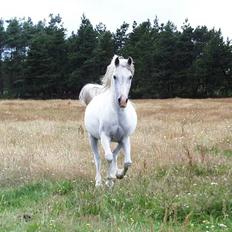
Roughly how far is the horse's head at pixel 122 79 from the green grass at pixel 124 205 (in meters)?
1.45

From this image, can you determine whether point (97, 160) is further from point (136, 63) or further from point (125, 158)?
point (136, 63)

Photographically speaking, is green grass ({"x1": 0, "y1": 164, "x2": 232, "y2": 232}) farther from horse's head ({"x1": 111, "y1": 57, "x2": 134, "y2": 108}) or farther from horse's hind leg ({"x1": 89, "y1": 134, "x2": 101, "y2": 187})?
horse's head ({"x1": 111, "y1": 57, "x2": 134, "y2": 108})

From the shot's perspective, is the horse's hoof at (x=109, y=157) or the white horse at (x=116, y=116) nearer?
the white horse at (x=116, y=116)

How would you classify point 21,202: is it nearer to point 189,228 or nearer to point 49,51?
point 189,228

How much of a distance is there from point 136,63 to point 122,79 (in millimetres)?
69346

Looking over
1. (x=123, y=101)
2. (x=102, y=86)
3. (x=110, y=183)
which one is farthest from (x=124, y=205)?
(x=102, y=86)

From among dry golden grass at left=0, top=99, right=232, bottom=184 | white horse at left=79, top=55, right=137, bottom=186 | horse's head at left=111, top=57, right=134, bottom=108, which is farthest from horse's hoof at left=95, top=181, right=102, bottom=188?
horse's head at left=111, top=57, right=134, bottom=108

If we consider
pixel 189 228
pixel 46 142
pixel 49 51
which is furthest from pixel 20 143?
pixel 49 51

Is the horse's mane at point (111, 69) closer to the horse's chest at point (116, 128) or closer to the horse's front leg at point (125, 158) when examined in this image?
the horse's chest at point (116, 128)

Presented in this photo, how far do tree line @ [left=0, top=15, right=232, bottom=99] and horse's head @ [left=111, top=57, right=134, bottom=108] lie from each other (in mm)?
63222

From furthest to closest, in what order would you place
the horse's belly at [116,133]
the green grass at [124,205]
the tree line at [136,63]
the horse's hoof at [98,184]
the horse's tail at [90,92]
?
the tree line at [136,63] → the horse's tail at [90,92] → the horse's belly at [116,133] → the horse's hoof at [98,184] → the green grass at [124,205]

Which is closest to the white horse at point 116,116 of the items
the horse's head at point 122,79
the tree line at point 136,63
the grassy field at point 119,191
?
the horse's head at point 122,79

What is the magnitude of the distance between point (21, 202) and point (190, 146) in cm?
618

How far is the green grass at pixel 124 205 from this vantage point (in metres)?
6.45
